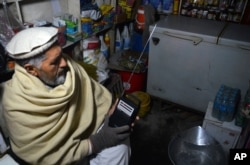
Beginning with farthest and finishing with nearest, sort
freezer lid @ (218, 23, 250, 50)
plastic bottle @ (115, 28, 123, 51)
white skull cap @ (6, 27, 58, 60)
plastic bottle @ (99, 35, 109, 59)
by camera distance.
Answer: plastic bottle @ (115, 28, 123, 51) < plastic bottle @ (99, 35, 109, 59) < freezer lid @ (218, 23, 250, 50) < white skull cap @ (6, 27, 58, 60)

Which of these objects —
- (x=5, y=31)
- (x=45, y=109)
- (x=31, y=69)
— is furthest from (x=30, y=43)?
(x=5, y=31)

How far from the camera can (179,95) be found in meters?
2.06

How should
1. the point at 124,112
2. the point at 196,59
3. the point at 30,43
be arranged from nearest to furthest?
the point at 30,43
the point at 124,112
the point at 196,59

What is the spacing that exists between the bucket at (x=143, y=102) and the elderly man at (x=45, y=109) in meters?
0.95

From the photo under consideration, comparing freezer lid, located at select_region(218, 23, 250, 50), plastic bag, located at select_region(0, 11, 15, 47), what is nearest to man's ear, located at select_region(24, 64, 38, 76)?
plastic bag, located at select_region(0, 11, 15, 47)

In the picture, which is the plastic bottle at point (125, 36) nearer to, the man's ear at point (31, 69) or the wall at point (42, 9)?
the wall at point (42, 9)

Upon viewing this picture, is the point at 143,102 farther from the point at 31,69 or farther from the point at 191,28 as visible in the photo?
the point at 31,69

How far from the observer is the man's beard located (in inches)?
39.5

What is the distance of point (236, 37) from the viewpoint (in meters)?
1.66

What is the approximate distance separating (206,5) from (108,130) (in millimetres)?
1762

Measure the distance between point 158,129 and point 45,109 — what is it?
1.34m

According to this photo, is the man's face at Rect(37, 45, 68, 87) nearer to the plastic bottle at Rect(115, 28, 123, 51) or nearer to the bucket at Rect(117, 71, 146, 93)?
the bucket at Rect(117, 71, 146, 93)

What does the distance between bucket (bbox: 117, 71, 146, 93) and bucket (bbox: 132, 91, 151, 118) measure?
0.25 feet

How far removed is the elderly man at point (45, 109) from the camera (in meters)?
0.89
